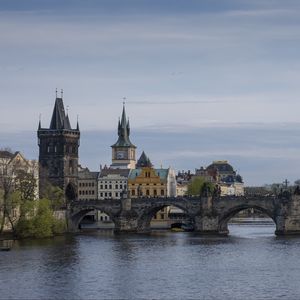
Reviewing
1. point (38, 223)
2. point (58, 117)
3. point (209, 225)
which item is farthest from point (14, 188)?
point (58, 117)

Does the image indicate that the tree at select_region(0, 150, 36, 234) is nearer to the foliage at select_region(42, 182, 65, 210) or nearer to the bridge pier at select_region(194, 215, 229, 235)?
the foliage at select_region(42, 182, 65, 210)

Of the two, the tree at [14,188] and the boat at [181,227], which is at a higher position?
the tree at [14,188]

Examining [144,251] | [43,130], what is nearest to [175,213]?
[43,130]

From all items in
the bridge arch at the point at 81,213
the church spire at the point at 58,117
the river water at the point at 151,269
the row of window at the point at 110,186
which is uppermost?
the church spire at the point at 58,117

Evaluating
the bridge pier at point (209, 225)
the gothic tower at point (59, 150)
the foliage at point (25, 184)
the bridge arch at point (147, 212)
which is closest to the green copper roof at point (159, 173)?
the gothic tower at point (59, 150)

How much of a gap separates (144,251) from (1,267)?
22.3m

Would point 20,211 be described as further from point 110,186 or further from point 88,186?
point 88,186

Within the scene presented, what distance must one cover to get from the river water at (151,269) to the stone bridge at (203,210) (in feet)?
51.5

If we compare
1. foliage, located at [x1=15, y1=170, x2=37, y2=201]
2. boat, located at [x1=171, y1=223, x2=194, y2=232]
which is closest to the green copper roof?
boat, located at [x1=171, y1=223, x2=194, y2=232]

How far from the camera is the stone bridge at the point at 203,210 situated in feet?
429

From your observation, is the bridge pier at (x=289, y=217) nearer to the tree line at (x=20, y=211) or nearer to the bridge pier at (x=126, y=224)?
the bridge pier at (x=126, y=224)

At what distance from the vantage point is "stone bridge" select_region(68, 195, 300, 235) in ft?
429

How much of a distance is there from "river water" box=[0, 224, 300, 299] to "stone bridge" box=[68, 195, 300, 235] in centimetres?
1569

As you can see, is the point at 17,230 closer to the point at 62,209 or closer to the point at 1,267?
the point at 62,209
